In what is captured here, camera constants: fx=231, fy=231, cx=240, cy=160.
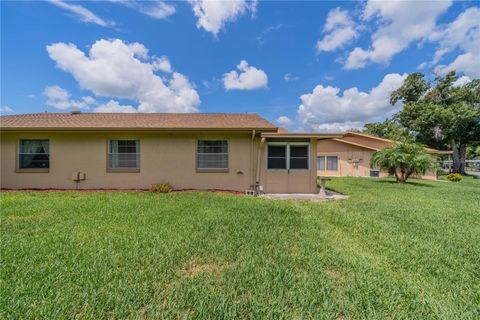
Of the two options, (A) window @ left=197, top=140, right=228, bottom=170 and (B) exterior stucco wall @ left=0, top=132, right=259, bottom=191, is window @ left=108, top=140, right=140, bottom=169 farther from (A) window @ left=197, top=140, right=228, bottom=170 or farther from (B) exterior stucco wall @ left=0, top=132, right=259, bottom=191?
(A) window @ left=197, top=140, right=228, bottom=170

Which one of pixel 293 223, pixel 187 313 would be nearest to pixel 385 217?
pixel 293 223

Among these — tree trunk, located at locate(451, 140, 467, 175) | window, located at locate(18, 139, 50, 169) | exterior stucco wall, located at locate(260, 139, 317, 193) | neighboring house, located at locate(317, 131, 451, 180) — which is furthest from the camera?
tree trunk, located at locate(451, 140, 467, 175)

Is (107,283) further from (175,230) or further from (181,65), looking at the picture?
(181,65)

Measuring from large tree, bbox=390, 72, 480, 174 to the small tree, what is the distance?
14129 mm

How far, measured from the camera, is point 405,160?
45.9ft

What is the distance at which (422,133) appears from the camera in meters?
26.3

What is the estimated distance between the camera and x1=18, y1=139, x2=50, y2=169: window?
9977 millimetres

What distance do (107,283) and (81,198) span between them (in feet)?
21.4

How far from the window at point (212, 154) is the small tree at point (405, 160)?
35.7 ft

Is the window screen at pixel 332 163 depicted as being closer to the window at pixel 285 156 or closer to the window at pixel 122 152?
the window at pixel 285 156

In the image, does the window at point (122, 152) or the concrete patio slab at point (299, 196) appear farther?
the window at point (122, 152)

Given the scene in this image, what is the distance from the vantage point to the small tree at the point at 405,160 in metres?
13.7

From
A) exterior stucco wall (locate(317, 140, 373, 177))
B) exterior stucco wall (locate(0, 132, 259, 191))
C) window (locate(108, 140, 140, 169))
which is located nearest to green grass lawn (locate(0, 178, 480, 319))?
exterior stucco wall (locate(0, 132, 259, 191))

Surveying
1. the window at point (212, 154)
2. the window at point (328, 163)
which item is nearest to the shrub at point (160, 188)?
the window at point (212, 154)
